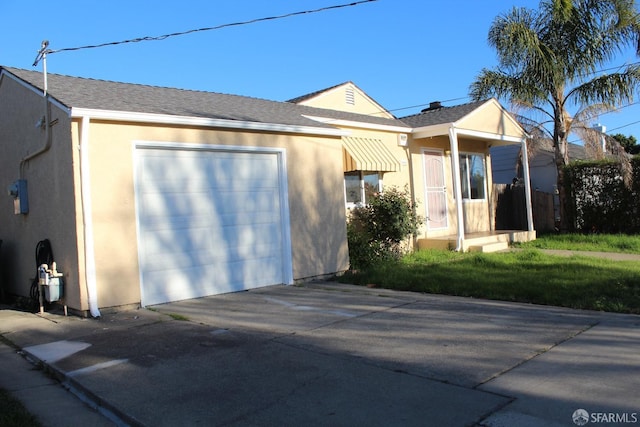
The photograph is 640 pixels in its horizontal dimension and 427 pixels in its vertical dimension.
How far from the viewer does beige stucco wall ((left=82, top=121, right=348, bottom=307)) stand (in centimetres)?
729

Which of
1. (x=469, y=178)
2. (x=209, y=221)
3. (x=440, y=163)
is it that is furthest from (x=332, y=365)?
(x=469, y=178)

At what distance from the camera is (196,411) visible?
3928 mm

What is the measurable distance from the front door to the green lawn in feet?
8.31

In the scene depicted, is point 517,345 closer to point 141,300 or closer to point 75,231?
point 141,300

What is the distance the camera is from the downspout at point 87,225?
7055 mm

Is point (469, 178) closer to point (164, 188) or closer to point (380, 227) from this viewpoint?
point (380, 227)

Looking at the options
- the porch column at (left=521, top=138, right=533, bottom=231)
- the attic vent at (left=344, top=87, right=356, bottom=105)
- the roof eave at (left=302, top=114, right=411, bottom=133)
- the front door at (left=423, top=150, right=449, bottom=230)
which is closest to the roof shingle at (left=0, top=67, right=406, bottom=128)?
the roof eave at (left=302, top=114, right=411, bottom=133)

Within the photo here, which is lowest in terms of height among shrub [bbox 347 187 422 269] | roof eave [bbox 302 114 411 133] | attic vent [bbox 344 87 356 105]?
shrub [bbox 347 187 422 269]

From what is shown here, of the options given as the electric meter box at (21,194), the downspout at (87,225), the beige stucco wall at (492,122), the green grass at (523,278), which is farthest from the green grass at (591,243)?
the electric meter box at (21,194)

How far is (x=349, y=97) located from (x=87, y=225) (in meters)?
15.8

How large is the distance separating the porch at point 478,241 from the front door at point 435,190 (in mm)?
522

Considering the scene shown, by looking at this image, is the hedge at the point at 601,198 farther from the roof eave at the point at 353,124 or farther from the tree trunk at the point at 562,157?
the roof eave at the point at 353,124

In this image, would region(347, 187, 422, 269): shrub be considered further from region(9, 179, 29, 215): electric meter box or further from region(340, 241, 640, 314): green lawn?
region(9, 179, 29, 215): electric meter box

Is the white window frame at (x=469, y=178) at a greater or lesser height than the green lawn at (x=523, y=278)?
greater
